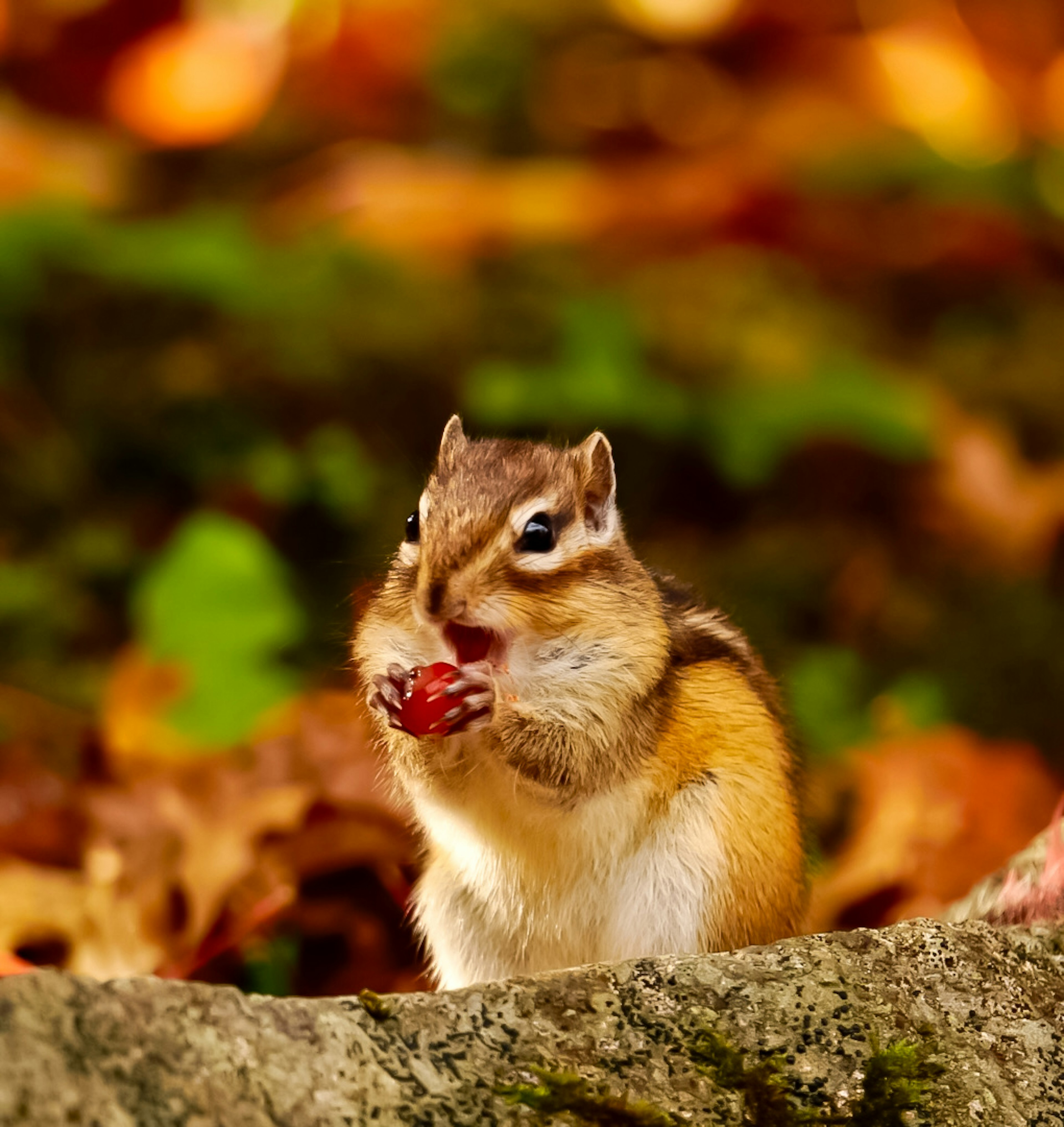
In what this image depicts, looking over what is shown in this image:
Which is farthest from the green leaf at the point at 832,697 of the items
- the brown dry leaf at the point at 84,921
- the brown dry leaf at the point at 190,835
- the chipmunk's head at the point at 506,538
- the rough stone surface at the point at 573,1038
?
the rough stone surface at the point at 573,1038

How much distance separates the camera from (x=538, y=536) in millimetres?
2342

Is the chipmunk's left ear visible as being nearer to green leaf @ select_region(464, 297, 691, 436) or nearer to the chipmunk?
the chipmunk

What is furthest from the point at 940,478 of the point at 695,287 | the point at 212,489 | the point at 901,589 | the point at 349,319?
the point at 212,489

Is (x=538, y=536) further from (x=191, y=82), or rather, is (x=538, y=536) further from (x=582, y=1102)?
(x=191, y=82)

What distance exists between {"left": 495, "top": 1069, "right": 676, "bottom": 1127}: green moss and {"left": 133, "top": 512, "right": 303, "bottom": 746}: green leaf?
2618 millimetres

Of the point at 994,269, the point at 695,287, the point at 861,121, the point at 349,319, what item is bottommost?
the point at 349,319

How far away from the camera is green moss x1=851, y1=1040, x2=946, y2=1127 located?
1651mm

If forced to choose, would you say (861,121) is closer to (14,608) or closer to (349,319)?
(349,319)

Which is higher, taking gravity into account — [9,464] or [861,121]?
[861,121]

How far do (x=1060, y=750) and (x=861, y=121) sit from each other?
552 centimetres

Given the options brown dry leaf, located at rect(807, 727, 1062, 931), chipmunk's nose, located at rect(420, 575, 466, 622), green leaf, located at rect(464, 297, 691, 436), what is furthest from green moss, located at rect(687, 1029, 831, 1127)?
green leaf, located at rect(464, 297, 691, 436)

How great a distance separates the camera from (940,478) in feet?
20.1

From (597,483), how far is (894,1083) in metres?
1.16

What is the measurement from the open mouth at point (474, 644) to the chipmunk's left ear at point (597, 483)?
265 mm
